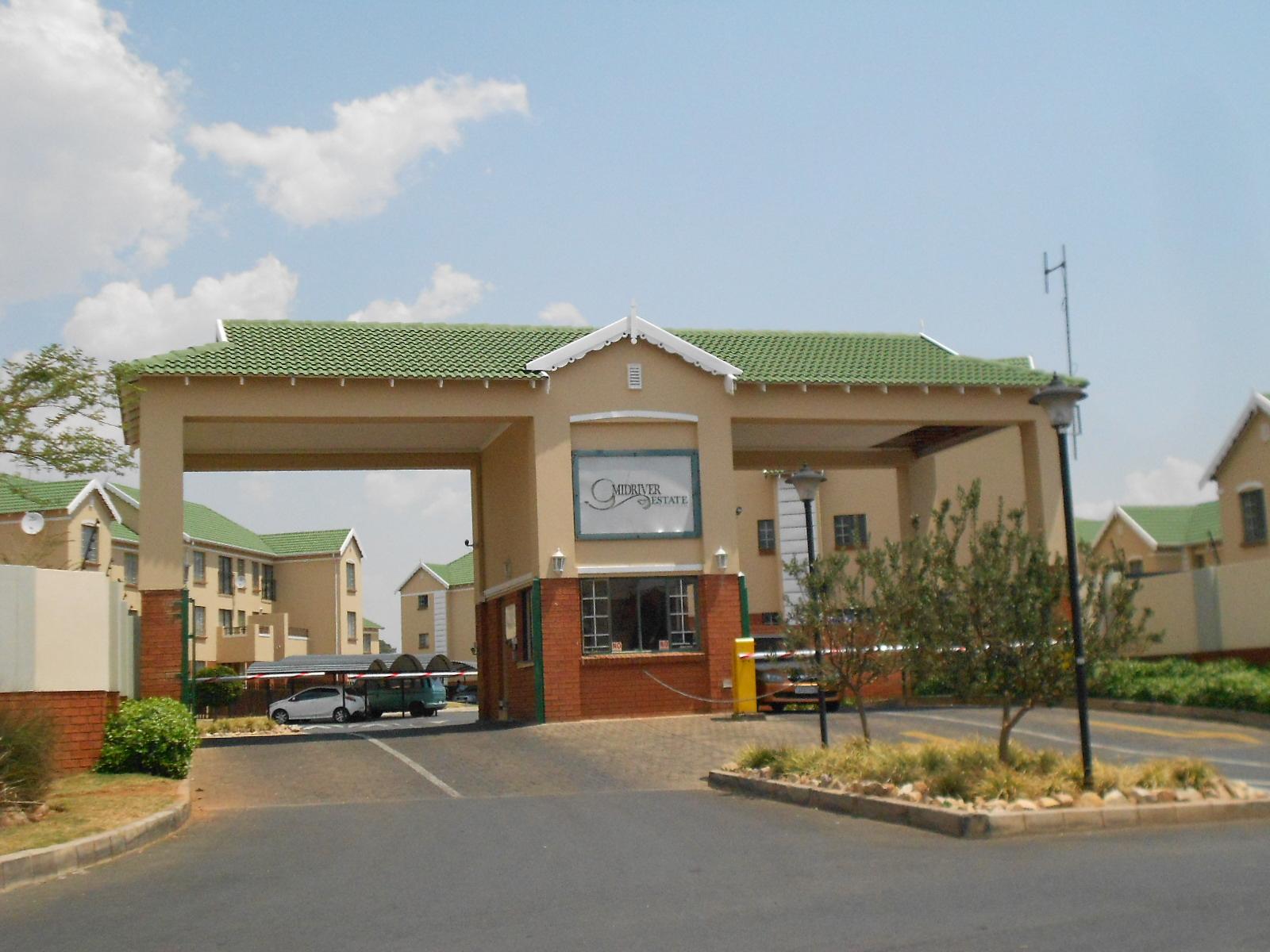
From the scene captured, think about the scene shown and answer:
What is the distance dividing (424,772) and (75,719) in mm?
4735

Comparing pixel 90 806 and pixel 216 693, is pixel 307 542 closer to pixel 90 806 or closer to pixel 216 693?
pixel 216 693

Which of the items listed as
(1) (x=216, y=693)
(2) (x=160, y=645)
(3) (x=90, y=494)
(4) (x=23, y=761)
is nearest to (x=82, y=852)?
(4) (x=23, y=761)

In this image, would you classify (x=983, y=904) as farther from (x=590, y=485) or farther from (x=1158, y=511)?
(x=1158, y=511)

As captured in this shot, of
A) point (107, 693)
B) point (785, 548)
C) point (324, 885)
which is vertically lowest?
point (324, 885)

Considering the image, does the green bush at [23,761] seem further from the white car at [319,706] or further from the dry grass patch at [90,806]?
the white car at [319,706]

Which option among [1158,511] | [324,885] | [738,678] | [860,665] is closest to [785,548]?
[1158,511]

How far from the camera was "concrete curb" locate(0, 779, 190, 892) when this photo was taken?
11039 mm

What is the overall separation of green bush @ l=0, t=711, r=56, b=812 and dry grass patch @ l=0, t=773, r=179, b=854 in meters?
0.25

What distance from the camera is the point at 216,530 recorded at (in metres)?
62.3

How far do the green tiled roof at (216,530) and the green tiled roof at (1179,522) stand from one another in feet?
127

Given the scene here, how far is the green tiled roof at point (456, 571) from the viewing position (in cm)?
Result: 8088

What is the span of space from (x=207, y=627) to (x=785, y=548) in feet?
85.6

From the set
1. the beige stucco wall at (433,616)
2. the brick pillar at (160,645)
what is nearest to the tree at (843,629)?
the brick pillar at (160,645)

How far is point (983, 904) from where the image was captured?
873 centimetres
